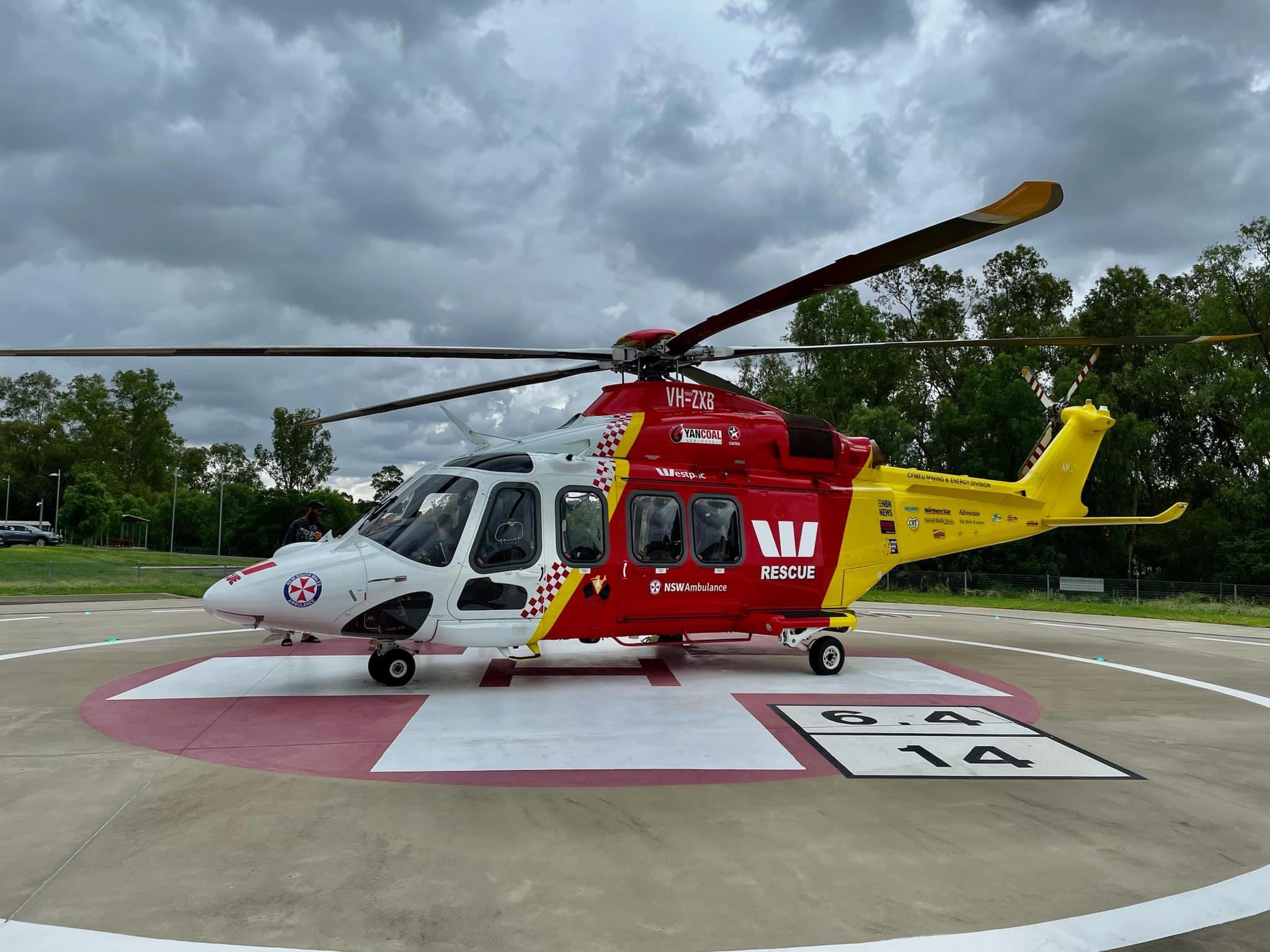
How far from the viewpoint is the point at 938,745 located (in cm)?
583

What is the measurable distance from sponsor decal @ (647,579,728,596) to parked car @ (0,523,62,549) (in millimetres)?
67326

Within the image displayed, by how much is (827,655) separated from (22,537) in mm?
69985

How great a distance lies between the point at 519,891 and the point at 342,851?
3.17 feet

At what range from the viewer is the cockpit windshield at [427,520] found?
24.7 ft

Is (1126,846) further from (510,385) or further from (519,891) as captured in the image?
(510,385)

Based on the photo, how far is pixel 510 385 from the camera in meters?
9.48

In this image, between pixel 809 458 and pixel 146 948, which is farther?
pixel 809 458

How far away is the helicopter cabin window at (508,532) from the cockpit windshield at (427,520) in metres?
0.23

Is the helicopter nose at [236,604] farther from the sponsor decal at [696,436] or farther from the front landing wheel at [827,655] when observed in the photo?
the front landing wheel at [827,655]

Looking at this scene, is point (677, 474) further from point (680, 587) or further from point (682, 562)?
point (680, 587)

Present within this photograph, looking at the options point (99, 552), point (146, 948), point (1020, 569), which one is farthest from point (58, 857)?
point (99, 552)

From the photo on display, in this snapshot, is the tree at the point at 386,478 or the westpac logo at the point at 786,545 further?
the tree at the point at 386,478

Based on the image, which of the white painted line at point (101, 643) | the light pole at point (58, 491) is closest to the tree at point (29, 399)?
the light pole at point (58, 491)

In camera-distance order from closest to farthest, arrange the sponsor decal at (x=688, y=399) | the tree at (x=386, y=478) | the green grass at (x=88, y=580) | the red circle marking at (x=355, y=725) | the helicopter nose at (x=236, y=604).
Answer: the red circle marking at (x=355, y=725) → the helicopter nose at (x=236, y=604) → the sponsor decal at (x=688, y=399) → the green grass at (x=88, y=580) → the tree at (x=386, y=478)
